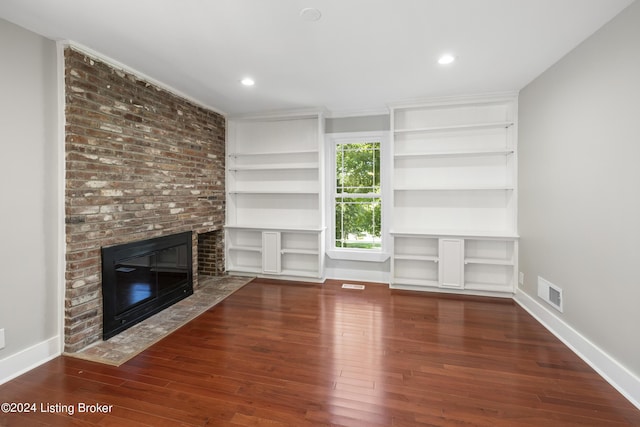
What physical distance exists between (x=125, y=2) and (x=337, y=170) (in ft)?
10.3

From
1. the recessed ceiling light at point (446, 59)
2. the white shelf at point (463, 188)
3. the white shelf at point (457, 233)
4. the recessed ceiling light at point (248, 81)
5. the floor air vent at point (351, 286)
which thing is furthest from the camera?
the floor air vent at point (351, 286)

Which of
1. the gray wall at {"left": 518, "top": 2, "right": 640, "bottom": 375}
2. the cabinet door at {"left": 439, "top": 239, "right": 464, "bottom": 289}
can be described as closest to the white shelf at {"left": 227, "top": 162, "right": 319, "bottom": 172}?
the cabinet door at {"left": 439, "top": 239, "right": 464, "bottom": 289}

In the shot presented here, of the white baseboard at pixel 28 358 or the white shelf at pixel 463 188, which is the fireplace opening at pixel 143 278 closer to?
the white baseboard at pixel 28 358

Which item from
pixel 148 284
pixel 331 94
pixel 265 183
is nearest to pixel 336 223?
pixel 265 183

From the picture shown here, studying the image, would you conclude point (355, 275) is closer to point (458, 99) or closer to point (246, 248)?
point (246, 248)

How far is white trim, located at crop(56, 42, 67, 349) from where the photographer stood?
7.64 feet

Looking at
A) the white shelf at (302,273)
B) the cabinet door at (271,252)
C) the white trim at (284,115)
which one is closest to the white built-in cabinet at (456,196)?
the white trim at (284,115)

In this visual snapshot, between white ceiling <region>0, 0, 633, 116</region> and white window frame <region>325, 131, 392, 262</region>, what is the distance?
979 millimetres

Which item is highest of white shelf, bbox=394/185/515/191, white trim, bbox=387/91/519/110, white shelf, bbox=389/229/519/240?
white trim, bbox=387/91/519/110

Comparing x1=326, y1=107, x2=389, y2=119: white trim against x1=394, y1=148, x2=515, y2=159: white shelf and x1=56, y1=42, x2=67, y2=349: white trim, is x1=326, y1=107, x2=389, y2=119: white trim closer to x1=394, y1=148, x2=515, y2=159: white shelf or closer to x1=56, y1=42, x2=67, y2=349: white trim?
x1=394, y1=148, x2=515, y2=159: white shelf

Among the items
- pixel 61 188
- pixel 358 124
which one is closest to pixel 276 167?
pixel 358 124

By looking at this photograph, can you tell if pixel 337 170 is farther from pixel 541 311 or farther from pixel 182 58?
pixel 541 311

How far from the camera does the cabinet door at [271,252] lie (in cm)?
434

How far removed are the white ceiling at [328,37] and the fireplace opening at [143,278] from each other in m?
1.76
